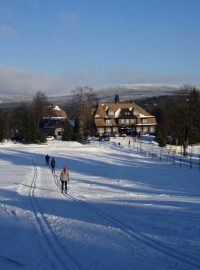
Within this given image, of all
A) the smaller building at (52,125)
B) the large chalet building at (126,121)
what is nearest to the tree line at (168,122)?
the smaller building at (52,125)

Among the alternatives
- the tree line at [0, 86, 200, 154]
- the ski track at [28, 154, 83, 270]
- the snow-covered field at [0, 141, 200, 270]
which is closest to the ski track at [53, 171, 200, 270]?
the snow-covered field at [0, 141, 200, 270]

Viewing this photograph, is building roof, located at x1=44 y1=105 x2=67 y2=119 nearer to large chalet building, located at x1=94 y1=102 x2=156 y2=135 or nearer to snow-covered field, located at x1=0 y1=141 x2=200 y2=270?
large chalet building, located at x1=94 y1=102 x2=156 y2=135

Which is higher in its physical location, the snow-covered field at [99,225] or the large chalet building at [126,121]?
the large chalet building at [126,121]

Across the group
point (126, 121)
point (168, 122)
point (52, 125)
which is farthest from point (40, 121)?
point (168, 122)

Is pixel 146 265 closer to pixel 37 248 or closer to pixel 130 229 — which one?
pixel 37 248

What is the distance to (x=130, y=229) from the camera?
51.3ft

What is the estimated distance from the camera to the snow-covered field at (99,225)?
456 inches

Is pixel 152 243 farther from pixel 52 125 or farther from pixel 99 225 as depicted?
pixel 52 125

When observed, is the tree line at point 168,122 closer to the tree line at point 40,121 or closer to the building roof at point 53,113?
the tree line at point 40,121

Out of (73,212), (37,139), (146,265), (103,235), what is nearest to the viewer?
(146,265)

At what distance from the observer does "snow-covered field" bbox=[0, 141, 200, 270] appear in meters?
11.6

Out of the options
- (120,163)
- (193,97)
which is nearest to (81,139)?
(193,97)

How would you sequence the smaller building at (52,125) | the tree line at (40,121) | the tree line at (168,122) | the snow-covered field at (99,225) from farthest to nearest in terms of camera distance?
the smaller building at (52,125) < the tree line at (40,121) < the tree line at (168,122) < the snow-covered field at (99,225)

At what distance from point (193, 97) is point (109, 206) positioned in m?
61.8
